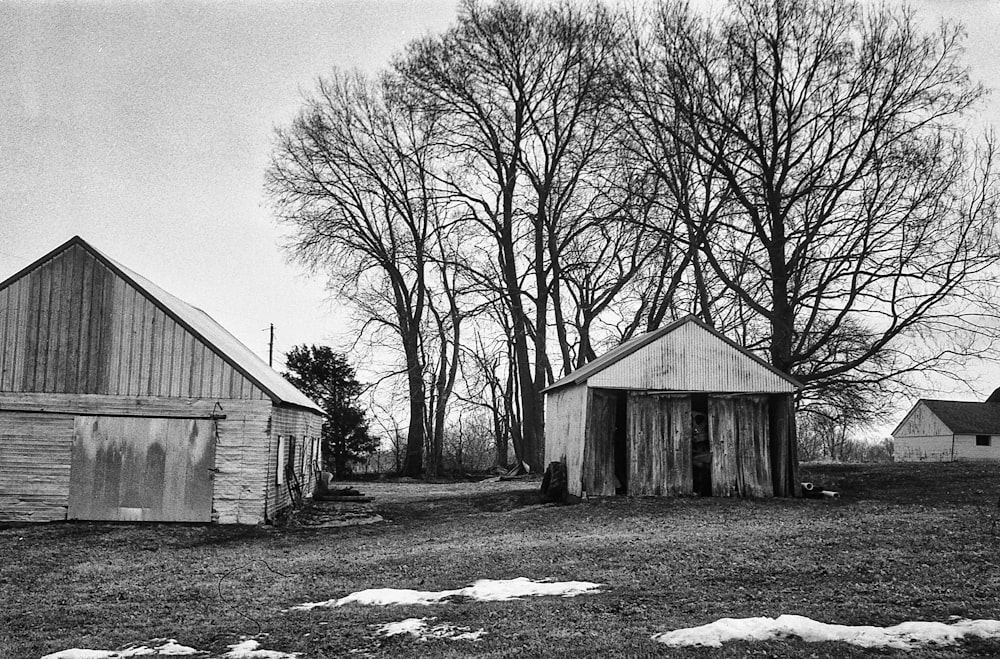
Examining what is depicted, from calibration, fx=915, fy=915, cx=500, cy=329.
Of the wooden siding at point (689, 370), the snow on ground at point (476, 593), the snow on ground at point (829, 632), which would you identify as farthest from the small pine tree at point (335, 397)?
the snow on ground at point (829, 632)

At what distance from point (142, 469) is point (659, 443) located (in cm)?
1228

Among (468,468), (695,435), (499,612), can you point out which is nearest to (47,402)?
(499,612)

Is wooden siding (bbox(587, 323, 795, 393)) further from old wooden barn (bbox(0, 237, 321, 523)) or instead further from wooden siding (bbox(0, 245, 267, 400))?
wooden siding (bbox(0, 245, 267, 400))

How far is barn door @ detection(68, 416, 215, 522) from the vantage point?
19766mm

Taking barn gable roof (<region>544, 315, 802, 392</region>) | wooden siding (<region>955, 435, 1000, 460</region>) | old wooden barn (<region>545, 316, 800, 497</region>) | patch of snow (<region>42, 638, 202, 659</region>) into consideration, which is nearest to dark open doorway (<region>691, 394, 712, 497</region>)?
old wooden barn (<region>545, 316, 800, 497</region>)

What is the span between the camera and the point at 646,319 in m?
40.2

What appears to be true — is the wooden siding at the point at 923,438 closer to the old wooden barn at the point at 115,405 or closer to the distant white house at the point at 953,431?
the distant white house at the point at 953,431

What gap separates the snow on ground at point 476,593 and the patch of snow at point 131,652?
207 centimetres

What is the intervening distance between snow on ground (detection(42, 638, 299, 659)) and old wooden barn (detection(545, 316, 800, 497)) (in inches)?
569

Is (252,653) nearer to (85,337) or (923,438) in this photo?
(85,337)

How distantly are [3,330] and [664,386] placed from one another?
15.4 metres

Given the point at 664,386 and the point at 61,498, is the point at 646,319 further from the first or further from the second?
the point at 61,498

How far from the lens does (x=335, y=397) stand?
149ft

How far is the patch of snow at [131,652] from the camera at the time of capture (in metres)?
9.28
